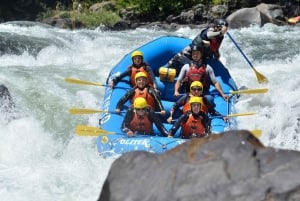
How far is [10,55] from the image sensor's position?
364 inches

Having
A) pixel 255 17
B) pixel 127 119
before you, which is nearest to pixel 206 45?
pixel 127 119

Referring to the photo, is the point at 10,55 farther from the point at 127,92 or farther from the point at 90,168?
the point at 90,168

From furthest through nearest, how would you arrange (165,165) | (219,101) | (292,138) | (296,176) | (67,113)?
(67,113) < (219,101) < (292,138) < (165,165) < (296,176)

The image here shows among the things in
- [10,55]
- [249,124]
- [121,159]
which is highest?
[121,159]

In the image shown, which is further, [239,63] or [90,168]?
[239,63]

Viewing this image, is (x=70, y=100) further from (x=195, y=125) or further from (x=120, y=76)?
(x=195, y=125)

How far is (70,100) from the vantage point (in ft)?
22.2

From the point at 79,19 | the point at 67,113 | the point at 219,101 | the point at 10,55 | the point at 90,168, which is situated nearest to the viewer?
the point at 90,168

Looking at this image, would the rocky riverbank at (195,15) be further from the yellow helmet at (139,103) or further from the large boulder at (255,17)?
the yellow helmet at (139,103)

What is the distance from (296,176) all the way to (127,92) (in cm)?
341

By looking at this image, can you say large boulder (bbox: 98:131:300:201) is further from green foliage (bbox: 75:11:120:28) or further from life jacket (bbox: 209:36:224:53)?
green foliage (bbox: 75:11:120:28)

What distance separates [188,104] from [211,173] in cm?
291

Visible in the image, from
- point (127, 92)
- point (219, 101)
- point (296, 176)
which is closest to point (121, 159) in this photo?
point (296, 176)

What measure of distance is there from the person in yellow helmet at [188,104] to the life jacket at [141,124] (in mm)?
337
